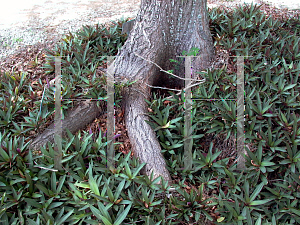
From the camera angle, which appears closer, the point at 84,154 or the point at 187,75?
the point at 84,154

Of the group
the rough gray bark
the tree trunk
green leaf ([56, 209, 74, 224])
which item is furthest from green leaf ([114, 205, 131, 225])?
the rough gray bark

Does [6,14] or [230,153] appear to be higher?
[6,14]

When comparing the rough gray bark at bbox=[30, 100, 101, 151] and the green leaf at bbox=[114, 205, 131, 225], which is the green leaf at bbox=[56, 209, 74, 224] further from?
the rough gray bark at bbox=[30, 100, 101, 151]

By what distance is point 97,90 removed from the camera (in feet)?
9.66

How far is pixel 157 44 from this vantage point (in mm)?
3156

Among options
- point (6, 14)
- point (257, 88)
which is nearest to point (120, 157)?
point (257, 88)

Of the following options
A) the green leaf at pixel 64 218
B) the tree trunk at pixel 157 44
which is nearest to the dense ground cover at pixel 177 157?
the green leaf at pixel 64 218

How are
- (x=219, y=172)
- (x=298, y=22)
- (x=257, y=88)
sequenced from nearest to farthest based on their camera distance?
(x=219, y=172)
(x=257, y=88)
(x=298, y=22)

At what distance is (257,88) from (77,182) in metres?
2.20

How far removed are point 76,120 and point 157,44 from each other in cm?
139

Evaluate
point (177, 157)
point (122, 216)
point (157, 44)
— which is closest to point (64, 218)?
point (122, 216)

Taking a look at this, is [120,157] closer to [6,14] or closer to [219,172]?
[219,172]

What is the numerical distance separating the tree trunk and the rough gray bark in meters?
0.43

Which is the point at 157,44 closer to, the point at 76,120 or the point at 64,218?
the point at 76,120
